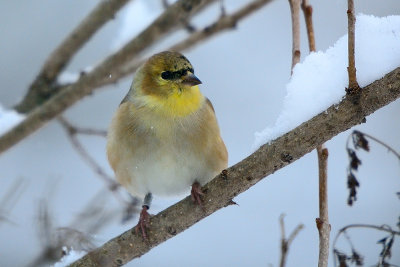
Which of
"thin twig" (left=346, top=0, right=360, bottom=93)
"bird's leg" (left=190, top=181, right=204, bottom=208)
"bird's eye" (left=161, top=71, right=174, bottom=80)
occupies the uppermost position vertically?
"bird's eye" (left=161, top=71, right=174, bottom=80)

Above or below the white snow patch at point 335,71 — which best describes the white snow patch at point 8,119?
above

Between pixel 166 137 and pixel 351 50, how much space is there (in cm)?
151

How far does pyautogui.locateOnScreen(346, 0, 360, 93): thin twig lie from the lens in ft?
5.86

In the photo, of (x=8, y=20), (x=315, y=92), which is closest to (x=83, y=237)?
(x=315, y=92)

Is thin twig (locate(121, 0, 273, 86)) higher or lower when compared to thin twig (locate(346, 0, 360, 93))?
higher

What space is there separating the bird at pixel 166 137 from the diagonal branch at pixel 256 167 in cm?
37

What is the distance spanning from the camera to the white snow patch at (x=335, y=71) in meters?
2.00

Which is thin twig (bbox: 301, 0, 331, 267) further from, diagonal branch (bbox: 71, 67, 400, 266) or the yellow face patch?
the yellow face patch

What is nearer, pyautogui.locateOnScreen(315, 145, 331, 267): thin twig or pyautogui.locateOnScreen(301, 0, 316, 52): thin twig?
pyautogui.locateOnScreen(315, 145, 331, 267): thin twig

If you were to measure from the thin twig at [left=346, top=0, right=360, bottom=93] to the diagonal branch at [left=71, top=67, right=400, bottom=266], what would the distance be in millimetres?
40

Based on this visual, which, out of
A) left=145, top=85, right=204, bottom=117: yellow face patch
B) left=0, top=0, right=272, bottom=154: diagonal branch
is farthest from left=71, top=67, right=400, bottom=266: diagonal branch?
left=0, top=0, right=272, bottom=154: diagonal branch

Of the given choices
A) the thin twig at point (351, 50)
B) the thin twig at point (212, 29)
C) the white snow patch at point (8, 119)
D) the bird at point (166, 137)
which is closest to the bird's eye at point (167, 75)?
the bird at point (166, 137)

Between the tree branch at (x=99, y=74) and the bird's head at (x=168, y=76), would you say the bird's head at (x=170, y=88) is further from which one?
the tree branch at (x=99, y=74)

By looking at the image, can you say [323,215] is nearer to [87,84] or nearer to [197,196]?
[197,196]
